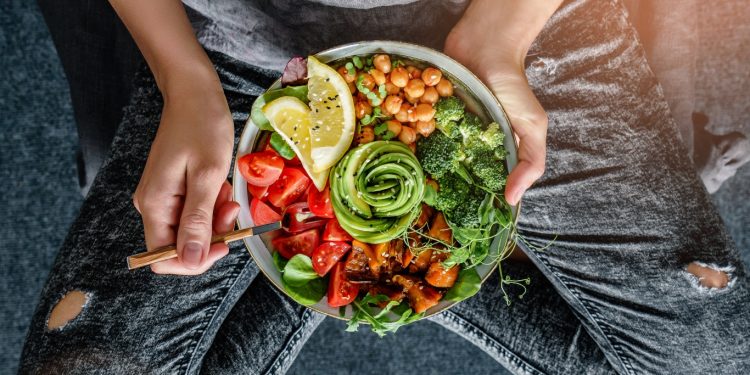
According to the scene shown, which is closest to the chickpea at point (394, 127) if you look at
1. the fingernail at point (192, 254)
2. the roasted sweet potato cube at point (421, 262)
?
the roasted sweet potato cube at point (421, 262)

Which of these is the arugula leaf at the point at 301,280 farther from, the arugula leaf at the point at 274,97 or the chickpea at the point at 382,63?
the chickpea at the point at 382,63

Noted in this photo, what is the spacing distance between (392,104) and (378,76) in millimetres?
52

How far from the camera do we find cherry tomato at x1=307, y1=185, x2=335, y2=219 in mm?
1011

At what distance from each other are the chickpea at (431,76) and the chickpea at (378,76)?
0.07m

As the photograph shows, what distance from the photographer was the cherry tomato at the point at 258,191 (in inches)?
39.6

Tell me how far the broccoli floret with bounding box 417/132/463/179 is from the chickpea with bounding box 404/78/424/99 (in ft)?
0.26

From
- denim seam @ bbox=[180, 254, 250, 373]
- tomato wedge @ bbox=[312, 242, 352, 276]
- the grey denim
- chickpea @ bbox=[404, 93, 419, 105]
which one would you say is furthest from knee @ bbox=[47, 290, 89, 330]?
chickpea @ bbox=[404, 93, 419, 105]

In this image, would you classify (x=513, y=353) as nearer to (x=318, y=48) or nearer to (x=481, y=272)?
(x=481, y=272)

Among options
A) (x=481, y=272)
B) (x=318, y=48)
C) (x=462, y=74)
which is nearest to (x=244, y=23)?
(x=318, y=48)

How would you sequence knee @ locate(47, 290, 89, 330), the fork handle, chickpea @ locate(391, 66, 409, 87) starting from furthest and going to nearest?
knee @ locate(47, 290, 89, 330), chickpea @ locate(391, 66, 409, 87), the fork handle

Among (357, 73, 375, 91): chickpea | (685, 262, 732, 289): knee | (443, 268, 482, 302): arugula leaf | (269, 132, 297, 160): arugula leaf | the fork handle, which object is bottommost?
(685, 262, 732, 289): knee

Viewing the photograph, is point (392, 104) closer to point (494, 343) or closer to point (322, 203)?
point (322, 203)

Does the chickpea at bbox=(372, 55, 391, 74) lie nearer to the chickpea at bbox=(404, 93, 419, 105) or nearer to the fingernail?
the chickpea at bbox=(404, 93, 419, 105)

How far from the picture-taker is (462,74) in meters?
0.99
